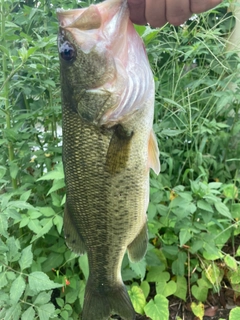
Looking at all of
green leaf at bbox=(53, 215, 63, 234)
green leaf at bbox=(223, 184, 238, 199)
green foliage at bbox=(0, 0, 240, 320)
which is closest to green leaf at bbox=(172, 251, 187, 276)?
green foliage at bbox=(0, 0, 240, 320)

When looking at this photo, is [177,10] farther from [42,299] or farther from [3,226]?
[42,299]

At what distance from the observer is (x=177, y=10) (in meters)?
0.96

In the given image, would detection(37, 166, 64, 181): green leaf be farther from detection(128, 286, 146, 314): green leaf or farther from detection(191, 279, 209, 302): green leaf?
detection(191, 279, 209, 302): green leaf

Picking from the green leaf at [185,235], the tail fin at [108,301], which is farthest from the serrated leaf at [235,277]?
the tail fin at [108,301]

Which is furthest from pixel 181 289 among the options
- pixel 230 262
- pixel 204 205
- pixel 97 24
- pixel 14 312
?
pixel 97 24

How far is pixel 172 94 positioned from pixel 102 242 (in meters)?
1.31

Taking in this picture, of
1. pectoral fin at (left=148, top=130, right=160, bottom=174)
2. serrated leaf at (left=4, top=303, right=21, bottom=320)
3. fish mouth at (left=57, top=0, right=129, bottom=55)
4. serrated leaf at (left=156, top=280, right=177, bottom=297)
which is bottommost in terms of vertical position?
serrated leaf at (left=156, top=280, right=177, bottom=297)

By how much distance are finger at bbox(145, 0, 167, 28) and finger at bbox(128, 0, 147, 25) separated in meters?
0.02

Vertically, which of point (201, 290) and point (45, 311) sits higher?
point (45, 311)

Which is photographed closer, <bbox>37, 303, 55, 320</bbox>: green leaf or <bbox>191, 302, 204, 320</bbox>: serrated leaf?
<bbox>37, 303, 55, 320</bbox>: green leaf

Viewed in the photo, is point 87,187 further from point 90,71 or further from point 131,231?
point 90,71

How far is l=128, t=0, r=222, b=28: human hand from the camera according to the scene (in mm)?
948

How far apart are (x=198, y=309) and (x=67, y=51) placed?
1662 millimetres

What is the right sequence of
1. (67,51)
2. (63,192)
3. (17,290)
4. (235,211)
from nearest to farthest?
1. (67,51)
2. (17,290)
3. (63,192)
4. (235,211)
